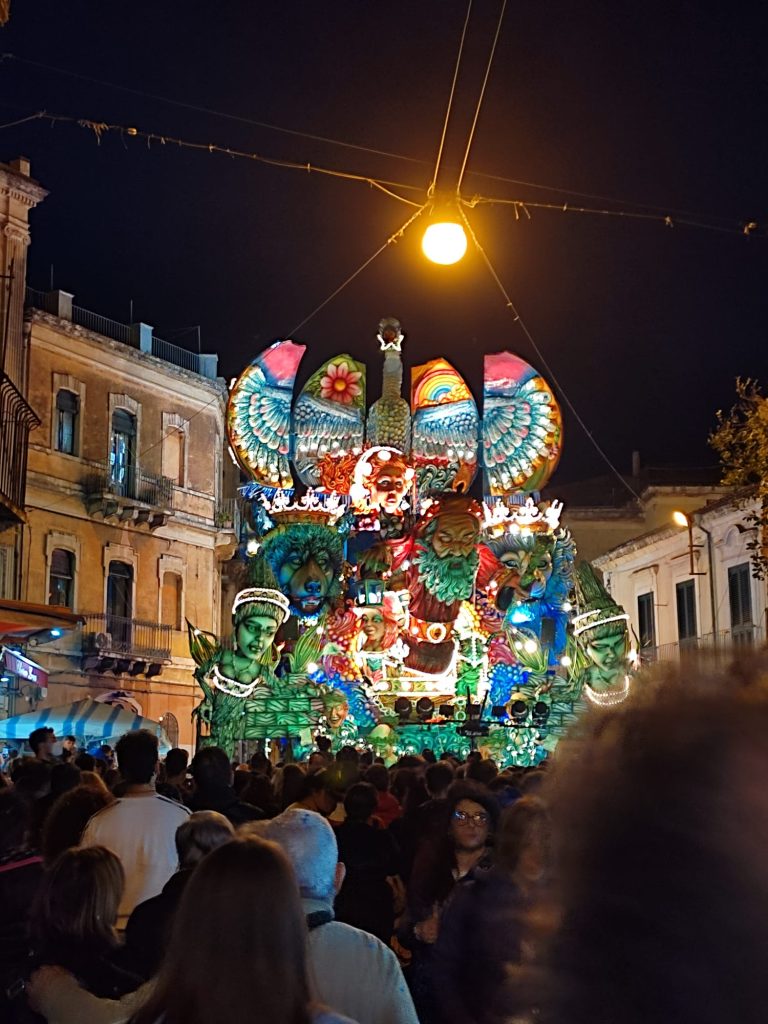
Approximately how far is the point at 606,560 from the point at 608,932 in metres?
41.2

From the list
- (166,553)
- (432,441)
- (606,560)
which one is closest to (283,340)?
(432,441)

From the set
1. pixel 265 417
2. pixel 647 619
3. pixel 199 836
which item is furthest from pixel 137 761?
pixel 647 619

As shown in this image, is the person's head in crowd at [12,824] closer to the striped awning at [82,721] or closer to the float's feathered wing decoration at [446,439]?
the striped awning at [82,721]

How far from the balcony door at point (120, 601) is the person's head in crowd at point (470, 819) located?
2874cm

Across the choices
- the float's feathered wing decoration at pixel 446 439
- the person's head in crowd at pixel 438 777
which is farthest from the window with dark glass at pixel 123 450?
the person's head in crowd at pixel 438 777

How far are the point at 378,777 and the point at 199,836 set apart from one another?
16.4 ft

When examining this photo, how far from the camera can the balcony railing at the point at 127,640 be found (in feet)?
110

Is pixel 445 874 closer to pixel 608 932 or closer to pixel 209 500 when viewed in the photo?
pixel 608 932

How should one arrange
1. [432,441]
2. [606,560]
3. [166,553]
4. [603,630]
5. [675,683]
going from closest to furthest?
1. [675,683]
2. [603,630]
3. [432,441]
4. [166,553]
5. [606,560]

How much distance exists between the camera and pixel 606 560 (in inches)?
1667

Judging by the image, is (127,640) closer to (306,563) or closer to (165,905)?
(306,563)

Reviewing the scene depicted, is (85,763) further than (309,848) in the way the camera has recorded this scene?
Yes

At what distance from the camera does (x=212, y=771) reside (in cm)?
803

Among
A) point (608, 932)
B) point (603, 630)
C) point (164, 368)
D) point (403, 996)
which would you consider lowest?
point (403, 996)
